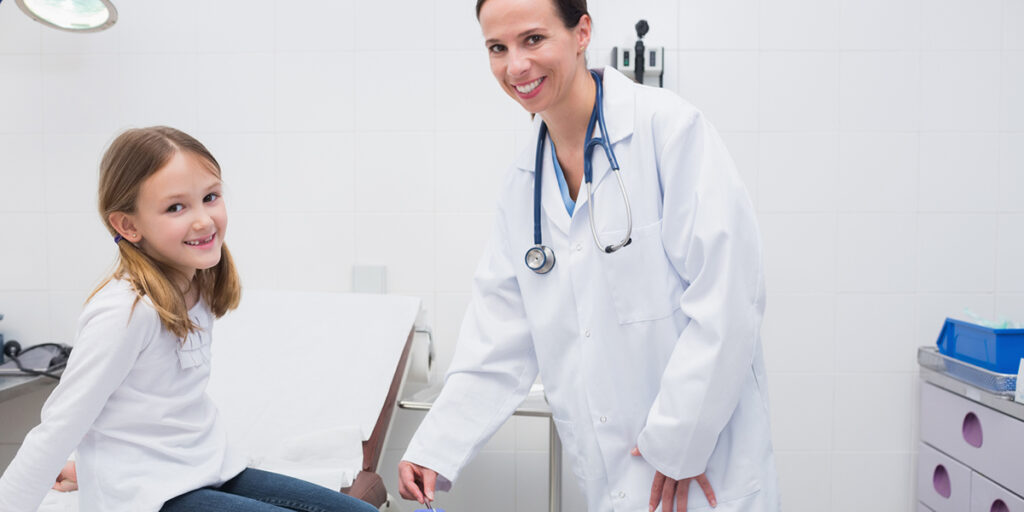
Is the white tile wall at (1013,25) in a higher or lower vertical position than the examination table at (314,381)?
higher

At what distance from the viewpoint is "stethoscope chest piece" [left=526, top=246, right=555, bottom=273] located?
3.93 feet

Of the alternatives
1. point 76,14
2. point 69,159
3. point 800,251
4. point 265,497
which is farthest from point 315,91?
point 800,251

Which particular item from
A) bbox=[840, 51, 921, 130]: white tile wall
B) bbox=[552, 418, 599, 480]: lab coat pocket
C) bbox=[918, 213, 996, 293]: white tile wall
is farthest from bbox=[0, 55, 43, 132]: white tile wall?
bbox=[918, 213, 996, 293]: white tile wall

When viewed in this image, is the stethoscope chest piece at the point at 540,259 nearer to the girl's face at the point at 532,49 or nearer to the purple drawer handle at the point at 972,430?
the girl's face at the point at 532,49

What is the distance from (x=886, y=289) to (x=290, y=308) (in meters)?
1.81

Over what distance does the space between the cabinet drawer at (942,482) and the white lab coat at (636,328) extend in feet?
3.91

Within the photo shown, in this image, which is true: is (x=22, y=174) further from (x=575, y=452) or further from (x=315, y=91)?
(x=575, y=452)

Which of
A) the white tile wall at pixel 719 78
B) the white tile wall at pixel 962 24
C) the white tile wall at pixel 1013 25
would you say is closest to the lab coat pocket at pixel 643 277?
the white tile wall at pixel 719 78

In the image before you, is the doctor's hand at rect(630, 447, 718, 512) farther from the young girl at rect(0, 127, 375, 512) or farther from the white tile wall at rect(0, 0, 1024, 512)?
the white tile wall at rect(0, 0, 1024, 512)

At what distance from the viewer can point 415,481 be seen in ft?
3.93

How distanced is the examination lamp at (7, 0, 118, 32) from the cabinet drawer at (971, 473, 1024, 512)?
2.59 metres

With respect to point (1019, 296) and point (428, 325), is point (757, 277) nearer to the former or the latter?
point (428, 325)

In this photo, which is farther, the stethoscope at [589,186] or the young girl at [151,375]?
the stethoscope at [589,186]

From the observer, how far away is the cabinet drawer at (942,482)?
1.95 meters
